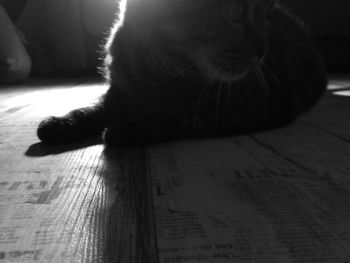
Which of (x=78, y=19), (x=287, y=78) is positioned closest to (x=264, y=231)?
(x=287, y=78)

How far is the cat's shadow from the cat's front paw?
0.02 meters

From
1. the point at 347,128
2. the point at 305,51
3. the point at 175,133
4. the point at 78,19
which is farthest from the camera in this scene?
the point at 78,19

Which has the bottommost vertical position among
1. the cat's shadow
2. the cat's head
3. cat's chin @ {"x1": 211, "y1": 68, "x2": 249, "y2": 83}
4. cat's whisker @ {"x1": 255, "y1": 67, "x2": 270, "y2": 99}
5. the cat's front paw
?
the cat's shadow

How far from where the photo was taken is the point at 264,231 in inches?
23.0

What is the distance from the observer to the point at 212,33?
1.11 metres

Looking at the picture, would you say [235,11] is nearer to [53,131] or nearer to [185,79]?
[185,79]

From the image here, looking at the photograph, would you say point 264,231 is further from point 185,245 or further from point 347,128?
point 347,128

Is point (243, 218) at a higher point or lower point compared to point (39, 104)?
higher

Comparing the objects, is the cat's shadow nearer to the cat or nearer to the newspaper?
the cat

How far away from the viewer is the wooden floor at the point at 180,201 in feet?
1.76

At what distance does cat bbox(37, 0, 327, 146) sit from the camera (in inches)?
43.9

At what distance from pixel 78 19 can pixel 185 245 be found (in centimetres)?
310

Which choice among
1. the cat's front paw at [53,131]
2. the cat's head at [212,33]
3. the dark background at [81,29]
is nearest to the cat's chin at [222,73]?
the cat's head at [212,33]

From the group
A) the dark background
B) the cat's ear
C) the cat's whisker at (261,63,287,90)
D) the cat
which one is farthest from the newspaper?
the dark background
